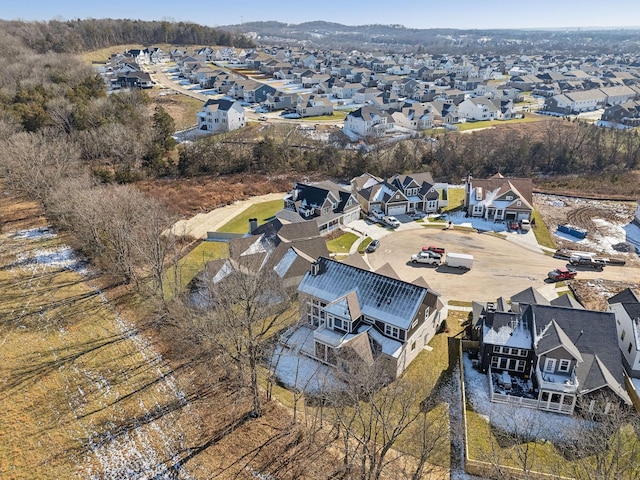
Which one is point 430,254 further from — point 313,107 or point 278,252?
point 313,107

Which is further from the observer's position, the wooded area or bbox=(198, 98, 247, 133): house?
bbox=(198, 98, 247, 133): house

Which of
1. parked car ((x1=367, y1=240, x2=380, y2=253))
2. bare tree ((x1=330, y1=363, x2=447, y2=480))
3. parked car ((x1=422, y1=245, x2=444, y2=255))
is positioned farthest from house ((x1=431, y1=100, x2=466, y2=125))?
bare tree ((x1=330, y1=363, x2=447, y2=480))

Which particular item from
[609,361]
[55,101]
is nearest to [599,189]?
[609,361]

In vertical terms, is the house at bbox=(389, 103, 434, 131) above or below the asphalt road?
above

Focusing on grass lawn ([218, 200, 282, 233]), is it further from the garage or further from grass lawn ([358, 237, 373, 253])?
the garage

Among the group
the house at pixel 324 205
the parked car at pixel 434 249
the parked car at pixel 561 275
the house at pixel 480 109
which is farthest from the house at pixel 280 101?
the parked car at pixel 561 275

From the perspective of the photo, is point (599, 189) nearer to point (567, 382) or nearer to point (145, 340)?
point (567, 382)
